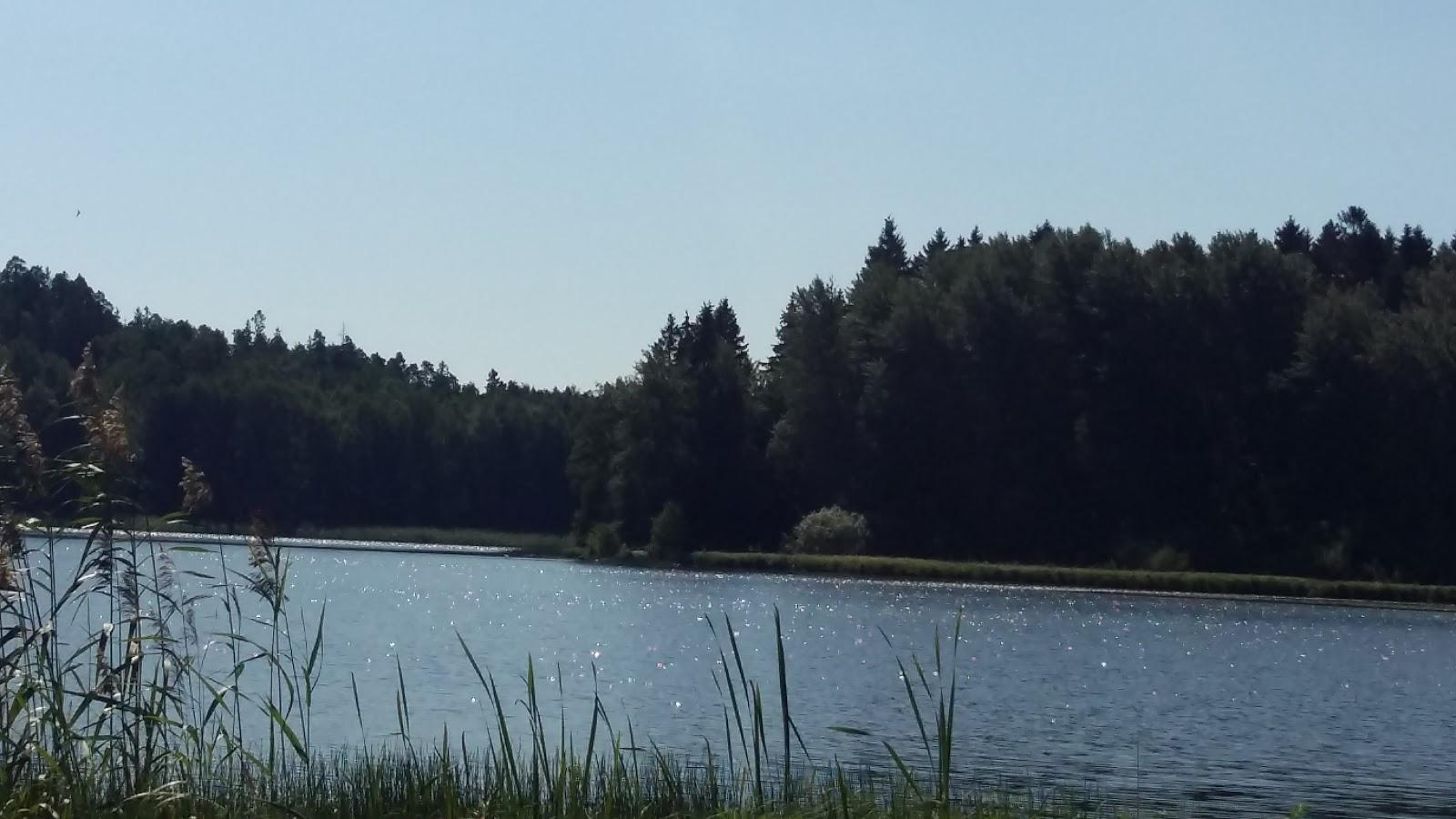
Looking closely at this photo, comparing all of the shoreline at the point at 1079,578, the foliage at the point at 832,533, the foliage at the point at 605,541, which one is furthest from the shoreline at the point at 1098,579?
the foliage at the point at 605,541

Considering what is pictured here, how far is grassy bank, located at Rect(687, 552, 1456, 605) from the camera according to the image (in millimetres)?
62781

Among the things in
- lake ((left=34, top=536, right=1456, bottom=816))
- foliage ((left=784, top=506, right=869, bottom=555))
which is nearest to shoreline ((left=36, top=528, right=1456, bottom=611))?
foliage ((left=784, top=506, right=869, bottom=555))

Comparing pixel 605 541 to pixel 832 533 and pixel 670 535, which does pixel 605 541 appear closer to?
pixel 670 535

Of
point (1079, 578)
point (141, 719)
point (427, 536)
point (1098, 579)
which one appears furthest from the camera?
point (427, 536)

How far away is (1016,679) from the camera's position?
2953 cm

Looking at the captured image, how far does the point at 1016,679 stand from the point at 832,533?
4479cm

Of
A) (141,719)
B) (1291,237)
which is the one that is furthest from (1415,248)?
(141,719)

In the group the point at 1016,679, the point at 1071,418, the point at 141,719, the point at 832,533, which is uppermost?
the point at 1071,418

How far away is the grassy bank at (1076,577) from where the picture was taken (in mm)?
62781

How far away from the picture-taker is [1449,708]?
27.8 metres

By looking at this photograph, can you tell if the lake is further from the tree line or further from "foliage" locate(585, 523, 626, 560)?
the tree line

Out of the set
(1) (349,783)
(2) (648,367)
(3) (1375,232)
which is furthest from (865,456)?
(1) (349,783)

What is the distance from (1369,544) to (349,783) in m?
62.9

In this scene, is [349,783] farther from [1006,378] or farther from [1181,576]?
[1006,378]
